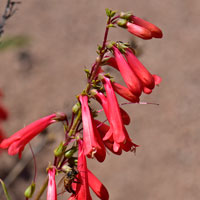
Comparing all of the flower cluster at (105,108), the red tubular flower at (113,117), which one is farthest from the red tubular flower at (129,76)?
the red tubular flower at (113,117)

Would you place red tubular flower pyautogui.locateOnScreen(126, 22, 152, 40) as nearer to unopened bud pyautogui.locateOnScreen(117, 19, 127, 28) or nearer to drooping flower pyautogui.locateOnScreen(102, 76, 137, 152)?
unopened bud pyautogui.locateOnScreen(117, 19, 127, 28)

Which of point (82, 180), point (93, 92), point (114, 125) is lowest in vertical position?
point (82, 180)

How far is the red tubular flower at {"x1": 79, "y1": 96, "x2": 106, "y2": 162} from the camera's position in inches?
90.4

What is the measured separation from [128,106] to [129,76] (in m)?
5.25

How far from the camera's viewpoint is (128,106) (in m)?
7.62

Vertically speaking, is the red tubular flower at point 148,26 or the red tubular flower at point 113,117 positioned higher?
the red tubular flower at point 148,26

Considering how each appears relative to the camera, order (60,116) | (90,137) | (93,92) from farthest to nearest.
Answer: (60,116)
(93,92)
(90,137)

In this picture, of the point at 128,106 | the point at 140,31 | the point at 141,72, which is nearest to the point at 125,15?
the point at 140,31

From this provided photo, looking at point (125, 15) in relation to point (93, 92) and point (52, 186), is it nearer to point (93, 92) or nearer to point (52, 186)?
point (93, 92)

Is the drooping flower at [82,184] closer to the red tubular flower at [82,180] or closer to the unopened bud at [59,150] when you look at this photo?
the red tubular flower at [82,180]

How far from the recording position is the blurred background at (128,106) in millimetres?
6797

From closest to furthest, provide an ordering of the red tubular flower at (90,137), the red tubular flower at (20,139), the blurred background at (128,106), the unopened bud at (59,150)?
1. the red tubular flower at (90,137)
2. the unopened bud at (59,150)
3. the red tubular flower at (20,139)
4. the blurred background at (128,106)

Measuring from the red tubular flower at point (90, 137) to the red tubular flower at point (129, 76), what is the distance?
268mm

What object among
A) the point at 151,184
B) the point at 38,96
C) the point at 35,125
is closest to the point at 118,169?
the point at 151,184
